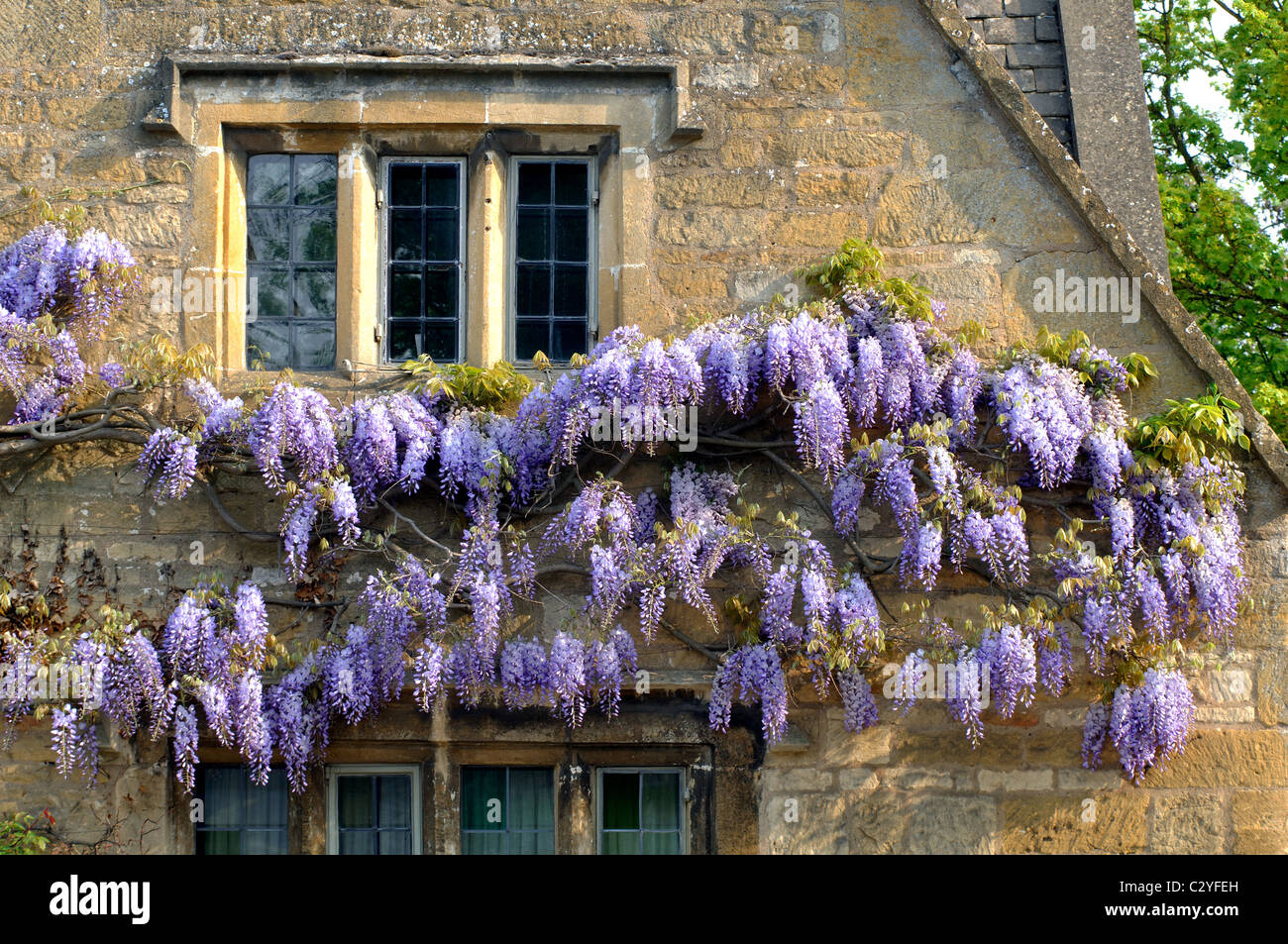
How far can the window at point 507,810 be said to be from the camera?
6457mm

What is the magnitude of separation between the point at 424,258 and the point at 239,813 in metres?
2.78

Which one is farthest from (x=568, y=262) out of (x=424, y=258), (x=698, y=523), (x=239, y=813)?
(x=239, y=813)

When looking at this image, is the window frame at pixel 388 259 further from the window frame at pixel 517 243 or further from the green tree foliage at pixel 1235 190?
the green tree foliage at pixel 1235 190

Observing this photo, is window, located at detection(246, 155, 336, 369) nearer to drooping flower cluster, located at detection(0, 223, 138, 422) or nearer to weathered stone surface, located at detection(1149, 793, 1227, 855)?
drooping flower cluster, located at detection(0, 223, 138, 422)

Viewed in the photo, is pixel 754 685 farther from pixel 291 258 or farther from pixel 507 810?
pixel 291 258

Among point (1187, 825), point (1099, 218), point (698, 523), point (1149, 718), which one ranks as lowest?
point (1187, 825)

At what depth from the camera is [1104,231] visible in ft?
21.5

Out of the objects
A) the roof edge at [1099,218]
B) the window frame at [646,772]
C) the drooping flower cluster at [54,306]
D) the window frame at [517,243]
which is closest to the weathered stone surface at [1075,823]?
the window frame at [646,772]

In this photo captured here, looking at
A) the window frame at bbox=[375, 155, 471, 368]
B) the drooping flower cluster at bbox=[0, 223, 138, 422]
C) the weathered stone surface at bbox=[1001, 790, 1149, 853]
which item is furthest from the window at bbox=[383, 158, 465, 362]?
the weathered stone surface at bbox=[1001, 790, 1149, 853]

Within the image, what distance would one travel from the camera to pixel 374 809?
6.52 meters

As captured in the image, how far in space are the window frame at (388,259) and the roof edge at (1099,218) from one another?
94.5 inches

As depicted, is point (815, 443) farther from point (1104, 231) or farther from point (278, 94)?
point (278, 94)

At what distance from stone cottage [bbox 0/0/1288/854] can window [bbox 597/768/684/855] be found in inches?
0.5

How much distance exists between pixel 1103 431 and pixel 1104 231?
3.21ft
